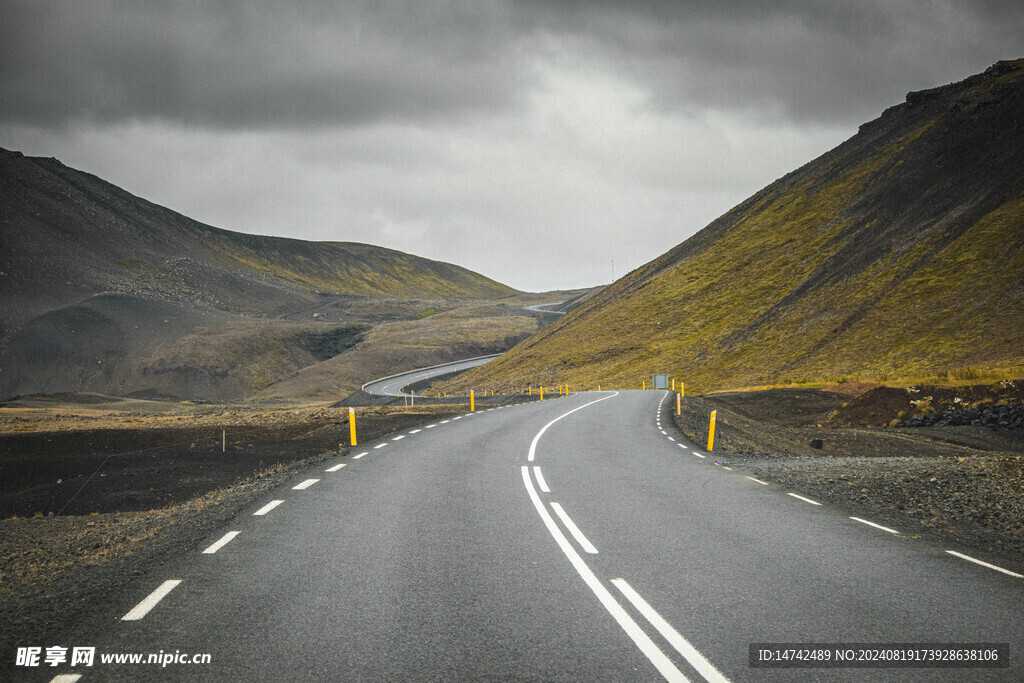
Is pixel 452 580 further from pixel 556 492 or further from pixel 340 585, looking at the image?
pixel 556 492

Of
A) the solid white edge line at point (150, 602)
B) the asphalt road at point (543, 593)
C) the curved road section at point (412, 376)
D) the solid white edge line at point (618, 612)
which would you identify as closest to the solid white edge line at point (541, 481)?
the asphalt road at point (543, 593)

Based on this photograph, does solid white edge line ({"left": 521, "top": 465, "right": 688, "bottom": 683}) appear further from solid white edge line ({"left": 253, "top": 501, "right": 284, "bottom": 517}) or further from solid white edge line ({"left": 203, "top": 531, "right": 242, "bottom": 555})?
solid white edge line ({"left": 253, "top": 501, "right": 284, "bottom": 517})

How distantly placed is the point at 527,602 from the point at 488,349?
4543 inches

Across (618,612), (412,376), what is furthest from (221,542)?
(412,376)

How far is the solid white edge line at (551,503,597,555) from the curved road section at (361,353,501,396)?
63.1 meters

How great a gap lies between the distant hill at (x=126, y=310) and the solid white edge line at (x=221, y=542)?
288 feet

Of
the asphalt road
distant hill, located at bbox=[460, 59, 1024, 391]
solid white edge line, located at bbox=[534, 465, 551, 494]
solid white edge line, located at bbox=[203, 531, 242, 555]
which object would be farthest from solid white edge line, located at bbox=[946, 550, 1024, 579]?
distant hill, located at bbox=[460, 59, 1024, 391]

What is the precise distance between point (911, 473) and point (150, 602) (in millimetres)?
12523

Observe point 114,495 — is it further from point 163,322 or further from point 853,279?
point 163,322

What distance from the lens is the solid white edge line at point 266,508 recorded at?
910 centimetres

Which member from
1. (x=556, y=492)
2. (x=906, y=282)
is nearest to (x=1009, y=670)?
(x=556, y=492)

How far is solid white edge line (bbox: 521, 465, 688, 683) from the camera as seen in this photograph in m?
4.36

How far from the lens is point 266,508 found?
9.48 m

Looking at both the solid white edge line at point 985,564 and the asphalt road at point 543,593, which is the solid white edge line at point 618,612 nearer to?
the asphalt road at point 543,593
